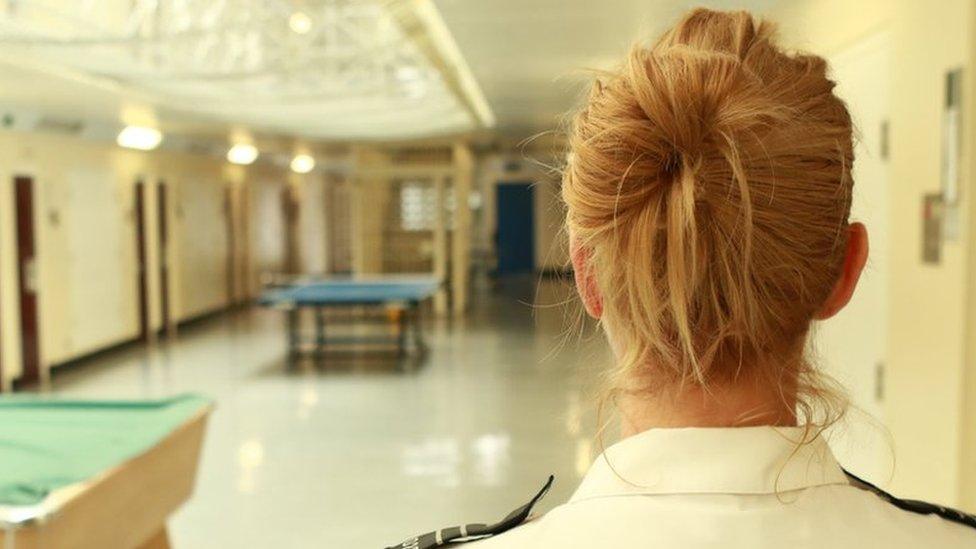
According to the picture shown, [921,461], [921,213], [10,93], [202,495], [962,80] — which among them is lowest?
[202,495]

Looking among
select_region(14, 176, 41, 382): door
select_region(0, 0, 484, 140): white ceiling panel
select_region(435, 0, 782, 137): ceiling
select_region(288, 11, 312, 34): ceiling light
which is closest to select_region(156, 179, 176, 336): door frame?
select_region(0, 0, 484, 140): white ceiling panel

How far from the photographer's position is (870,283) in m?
3.72

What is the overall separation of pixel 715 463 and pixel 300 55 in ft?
22.9

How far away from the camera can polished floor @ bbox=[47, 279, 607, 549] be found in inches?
206

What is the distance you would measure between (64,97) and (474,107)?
4585 millimetres

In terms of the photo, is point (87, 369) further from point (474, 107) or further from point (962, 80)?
point (962, 80)

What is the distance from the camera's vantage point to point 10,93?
8.02 m

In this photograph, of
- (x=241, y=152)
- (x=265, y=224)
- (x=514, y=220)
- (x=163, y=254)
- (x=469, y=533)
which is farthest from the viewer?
(x=514, y=220)

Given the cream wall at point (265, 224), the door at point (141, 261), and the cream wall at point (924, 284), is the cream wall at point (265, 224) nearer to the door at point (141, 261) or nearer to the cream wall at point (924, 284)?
the door at point (141, 261)

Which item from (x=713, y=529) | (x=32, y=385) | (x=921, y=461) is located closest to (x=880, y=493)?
(x=713, y=529)

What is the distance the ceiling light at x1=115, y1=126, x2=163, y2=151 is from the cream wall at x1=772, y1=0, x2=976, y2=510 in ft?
32.5

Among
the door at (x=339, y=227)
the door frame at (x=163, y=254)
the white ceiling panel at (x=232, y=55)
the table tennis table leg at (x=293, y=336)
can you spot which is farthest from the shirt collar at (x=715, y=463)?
the door at (x=339, y=227)

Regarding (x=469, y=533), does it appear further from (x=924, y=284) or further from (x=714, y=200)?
(x=924, y=284)

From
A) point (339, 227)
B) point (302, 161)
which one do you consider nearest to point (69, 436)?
point (302, 161)
